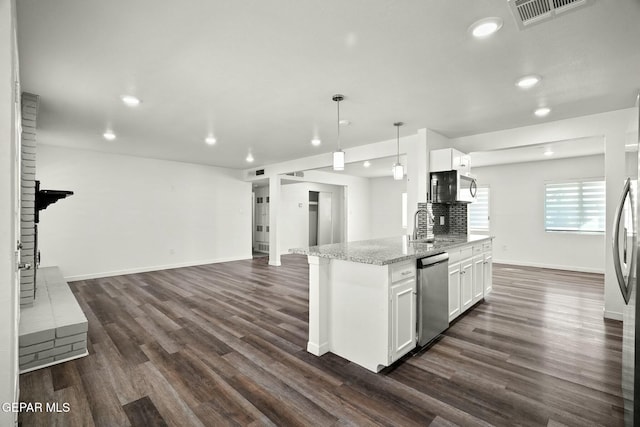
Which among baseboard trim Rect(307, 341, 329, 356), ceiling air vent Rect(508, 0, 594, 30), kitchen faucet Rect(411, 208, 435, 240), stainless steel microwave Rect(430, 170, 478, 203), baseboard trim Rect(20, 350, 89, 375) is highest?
ceiling air vent Rect(508, 0, 594, 30)

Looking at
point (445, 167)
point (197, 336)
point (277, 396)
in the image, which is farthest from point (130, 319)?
point (445, 167)

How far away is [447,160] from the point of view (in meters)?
4.06

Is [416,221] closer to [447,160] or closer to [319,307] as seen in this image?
[447,160]

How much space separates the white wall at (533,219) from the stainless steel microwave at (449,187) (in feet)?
11.7

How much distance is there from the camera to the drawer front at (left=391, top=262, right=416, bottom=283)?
234 centimetres

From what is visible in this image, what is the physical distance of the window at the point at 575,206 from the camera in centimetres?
603

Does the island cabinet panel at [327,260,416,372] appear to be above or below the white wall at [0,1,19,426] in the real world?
below

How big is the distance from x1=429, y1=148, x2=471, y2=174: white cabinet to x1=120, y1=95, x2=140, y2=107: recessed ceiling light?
3.79 m

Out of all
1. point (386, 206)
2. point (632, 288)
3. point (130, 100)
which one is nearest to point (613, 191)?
point (632, 288)

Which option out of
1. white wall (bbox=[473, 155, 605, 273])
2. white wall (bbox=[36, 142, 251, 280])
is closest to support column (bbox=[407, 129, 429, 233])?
white wall (bbox=[473, 155, 605, 273])

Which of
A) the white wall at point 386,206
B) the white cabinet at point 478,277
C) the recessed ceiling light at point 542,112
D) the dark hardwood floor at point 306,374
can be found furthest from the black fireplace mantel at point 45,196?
the white wall at point 386,206

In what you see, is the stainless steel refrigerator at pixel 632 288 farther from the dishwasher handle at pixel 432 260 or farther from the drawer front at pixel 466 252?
the drawer front at pixel 466 252

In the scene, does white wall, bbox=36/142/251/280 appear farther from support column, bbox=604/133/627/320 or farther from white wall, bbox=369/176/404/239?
support column, bbox=604/133/627/320

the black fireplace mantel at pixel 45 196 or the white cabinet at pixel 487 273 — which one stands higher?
the black fireplace mantel at pixel 45 196
